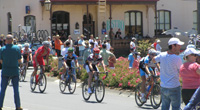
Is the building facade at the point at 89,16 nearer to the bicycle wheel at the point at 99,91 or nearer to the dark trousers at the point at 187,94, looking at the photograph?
the bicycle wheel at the point at 99,91

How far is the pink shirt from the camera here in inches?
323

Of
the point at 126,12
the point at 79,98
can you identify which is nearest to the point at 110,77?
the point at 79,98

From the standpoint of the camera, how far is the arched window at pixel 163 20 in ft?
131

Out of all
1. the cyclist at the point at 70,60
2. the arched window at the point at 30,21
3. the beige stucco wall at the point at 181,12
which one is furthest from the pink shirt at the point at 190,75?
the beige stucco wall at the point at 181,12

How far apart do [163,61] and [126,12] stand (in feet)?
96.5

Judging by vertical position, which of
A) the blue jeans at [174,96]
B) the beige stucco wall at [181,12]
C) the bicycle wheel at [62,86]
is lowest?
the bicycle wheel at [62,86]

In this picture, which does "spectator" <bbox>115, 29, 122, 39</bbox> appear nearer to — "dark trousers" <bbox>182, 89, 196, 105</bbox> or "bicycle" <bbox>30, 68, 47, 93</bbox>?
"bicycle" <bbox>30, 68, 47, 93</bbox>

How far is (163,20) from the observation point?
1574 inches

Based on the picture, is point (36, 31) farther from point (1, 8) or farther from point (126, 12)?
point (126, 12)

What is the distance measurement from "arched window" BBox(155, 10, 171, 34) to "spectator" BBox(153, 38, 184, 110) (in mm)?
31692

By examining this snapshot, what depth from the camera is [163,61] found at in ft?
27.8

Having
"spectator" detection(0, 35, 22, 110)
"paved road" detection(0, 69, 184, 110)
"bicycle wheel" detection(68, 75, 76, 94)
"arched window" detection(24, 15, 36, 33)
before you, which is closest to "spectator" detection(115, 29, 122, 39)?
"arched window" detection(24, 15, 36, 33)

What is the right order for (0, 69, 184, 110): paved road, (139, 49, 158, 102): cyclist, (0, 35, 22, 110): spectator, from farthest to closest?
(0, 69, 184, 110): paved road
(139, 49, 158, 102): cyclist
(0, 35, 22, 110): spectator

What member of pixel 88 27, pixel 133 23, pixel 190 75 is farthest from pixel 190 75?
pixel 133 23
